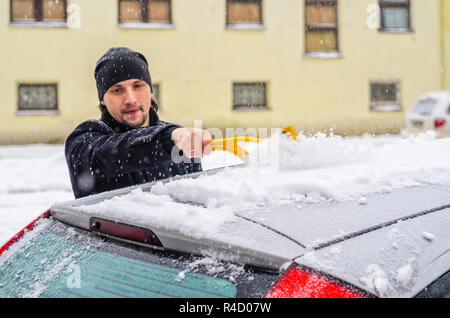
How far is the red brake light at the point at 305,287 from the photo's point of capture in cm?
100

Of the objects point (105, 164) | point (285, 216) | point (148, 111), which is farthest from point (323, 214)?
point (148, 111)

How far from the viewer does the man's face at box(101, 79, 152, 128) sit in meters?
2.97

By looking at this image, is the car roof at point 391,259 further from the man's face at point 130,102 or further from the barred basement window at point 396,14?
the barred basement window at point 396,14

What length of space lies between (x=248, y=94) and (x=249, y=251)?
15.2 meters

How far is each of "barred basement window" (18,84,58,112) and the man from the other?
41.6 ft

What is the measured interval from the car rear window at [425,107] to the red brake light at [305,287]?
12.0 meters

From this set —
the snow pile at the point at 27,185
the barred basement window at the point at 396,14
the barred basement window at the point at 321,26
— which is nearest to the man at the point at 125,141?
the snow pile at the point at 27,185

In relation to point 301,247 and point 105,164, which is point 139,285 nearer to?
point 301,247

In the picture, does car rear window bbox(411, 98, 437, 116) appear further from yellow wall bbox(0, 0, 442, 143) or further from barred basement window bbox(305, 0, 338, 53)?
barred basement window bbox(305, 0, 338, 53)

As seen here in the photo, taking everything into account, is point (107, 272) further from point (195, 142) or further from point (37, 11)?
point (37, 11)

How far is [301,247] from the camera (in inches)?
43.0

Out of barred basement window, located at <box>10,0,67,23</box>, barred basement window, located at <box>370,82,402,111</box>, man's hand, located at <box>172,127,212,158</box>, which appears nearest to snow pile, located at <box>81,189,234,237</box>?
man's hand, located at <box>172,127,212,158</box>

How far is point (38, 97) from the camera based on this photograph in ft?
49.9

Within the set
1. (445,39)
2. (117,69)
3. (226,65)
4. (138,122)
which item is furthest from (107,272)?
(445,39)
